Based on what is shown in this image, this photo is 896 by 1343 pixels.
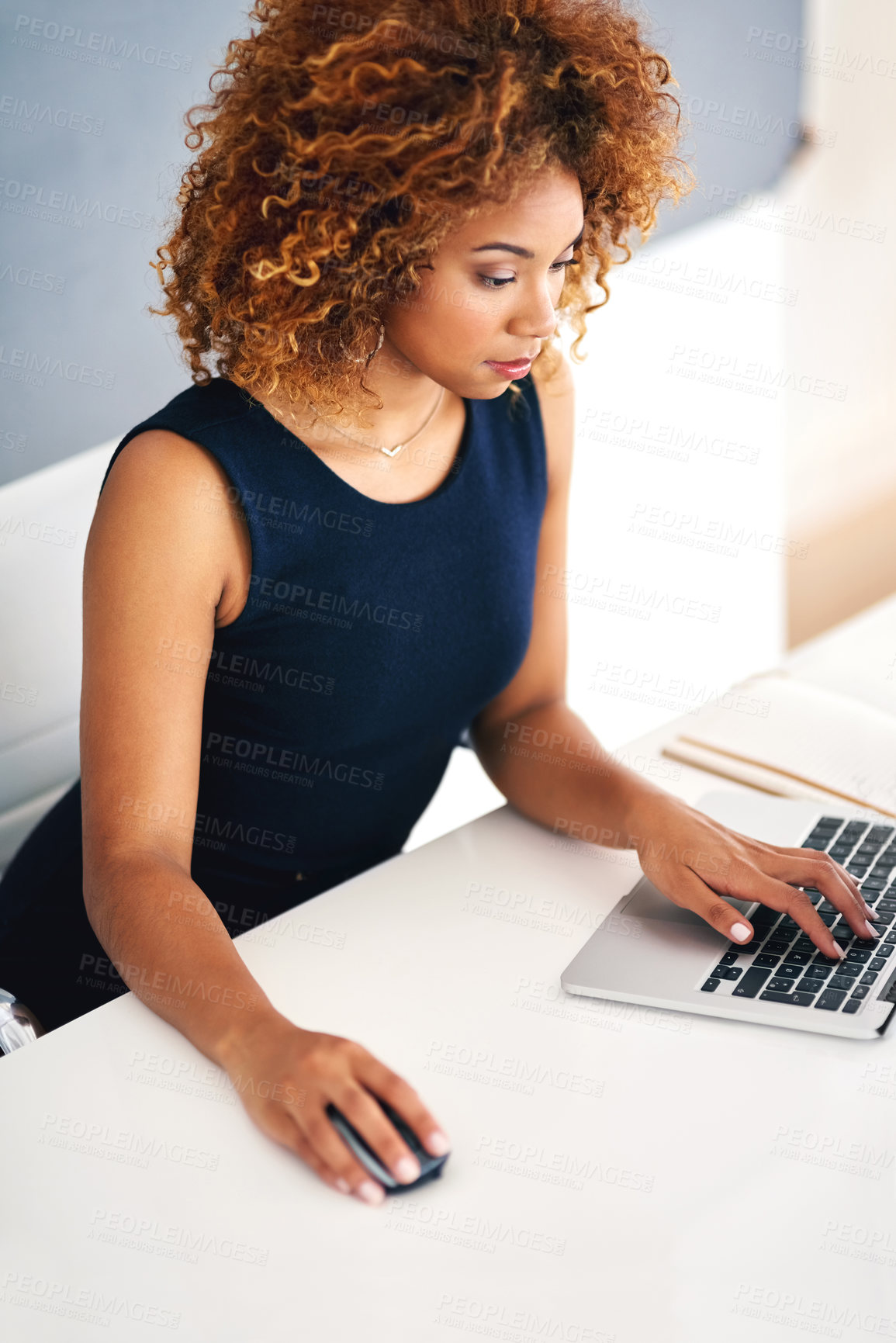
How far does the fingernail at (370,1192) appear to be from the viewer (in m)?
0.80

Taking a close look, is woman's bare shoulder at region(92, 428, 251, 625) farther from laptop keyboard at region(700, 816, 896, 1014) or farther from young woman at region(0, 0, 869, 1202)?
laptop keyboard at region(700, 816, 896, 1014)

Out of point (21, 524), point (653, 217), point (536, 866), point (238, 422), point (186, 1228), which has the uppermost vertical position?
point (653, 217)

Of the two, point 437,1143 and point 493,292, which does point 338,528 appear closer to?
point 493,292

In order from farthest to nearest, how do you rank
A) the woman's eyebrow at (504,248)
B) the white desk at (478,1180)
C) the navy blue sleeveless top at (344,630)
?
1. the navy blue sleeveless top at (344,630)
2. the woman's eyebrow at (504,248)
3. the white desk at (478,1180)

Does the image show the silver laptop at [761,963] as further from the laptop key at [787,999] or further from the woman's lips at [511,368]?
the woman's lips at [511,368]

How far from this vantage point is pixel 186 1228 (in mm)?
803

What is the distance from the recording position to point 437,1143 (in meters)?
0.80

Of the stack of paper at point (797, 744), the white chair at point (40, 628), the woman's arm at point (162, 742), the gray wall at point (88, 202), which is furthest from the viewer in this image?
the gray wall at point (88, 202)

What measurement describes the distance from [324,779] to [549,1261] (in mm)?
608

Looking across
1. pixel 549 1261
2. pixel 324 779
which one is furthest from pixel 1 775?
pixel 549 1261

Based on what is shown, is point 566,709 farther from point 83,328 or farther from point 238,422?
point 83,328

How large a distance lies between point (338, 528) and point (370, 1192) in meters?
0.60

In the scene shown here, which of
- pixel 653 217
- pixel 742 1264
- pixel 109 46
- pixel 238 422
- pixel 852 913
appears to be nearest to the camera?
pixel 742 1264

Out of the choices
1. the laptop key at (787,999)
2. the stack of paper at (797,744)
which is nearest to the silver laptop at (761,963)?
the laptop key at (787,999)
